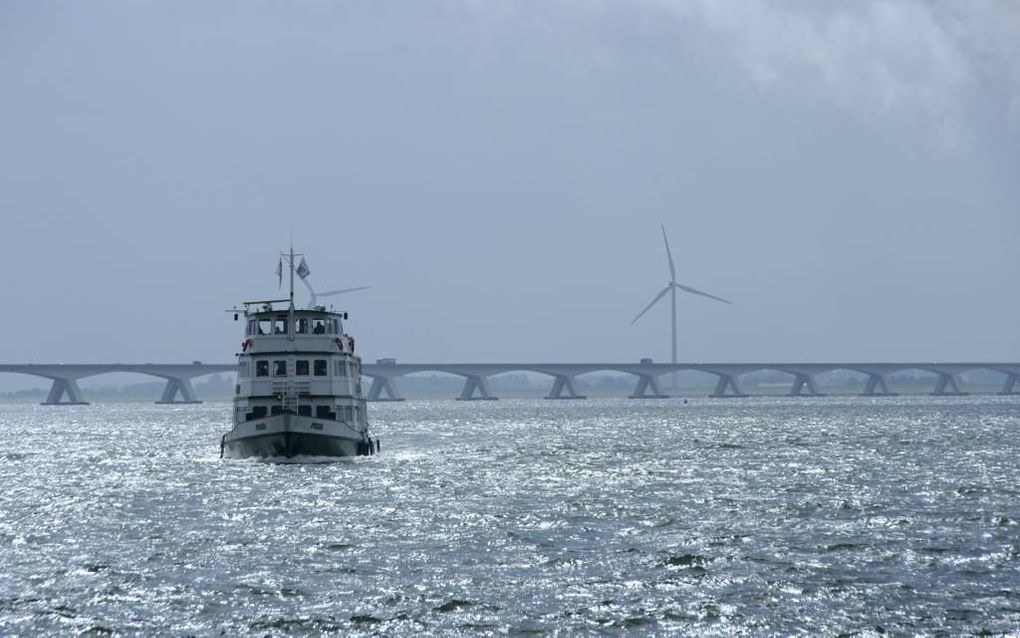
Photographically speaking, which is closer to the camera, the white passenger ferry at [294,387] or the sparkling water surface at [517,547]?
the sparkling water surface at [517,547]

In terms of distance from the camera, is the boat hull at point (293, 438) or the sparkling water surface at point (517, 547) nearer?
the sparkling water surface at point (517, 547)

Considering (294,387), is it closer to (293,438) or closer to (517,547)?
(293,438)

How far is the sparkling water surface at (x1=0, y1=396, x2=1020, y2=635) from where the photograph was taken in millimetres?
Result: 27234

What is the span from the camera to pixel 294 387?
221ft

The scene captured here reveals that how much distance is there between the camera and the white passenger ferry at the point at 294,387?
66.9 metres

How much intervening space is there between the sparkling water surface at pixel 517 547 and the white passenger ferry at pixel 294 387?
1714 mm

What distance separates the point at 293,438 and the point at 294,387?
249 cm

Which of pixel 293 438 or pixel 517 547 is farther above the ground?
pixel 293 438

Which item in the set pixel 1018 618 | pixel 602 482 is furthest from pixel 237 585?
pixel 602 482

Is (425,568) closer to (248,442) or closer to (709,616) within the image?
(709,616)

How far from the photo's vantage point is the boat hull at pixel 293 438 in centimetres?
6638

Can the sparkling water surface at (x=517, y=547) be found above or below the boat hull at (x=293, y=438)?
below

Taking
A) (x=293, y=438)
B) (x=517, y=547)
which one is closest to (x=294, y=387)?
(x=293, y=438)

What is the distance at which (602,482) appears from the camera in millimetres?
58312
